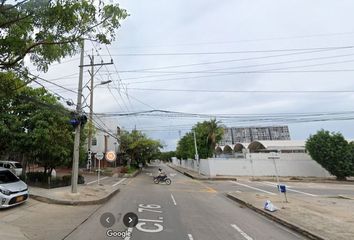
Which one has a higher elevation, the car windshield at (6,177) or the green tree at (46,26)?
the green tree at (46,26)

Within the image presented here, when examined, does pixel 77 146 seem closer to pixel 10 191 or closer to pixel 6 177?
pixel 6 177

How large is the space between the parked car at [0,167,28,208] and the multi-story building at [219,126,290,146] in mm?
95202

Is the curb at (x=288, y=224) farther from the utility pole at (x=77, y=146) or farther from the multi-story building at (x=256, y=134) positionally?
the multi-story building at (x=256, y=134)

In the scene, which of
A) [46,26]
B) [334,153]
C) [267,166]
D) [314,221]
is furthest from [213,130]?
[46,26]

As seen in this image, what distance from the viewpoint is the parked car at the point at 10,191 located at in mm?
10930

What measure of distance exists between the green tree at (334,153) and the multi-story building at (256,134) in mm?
69561

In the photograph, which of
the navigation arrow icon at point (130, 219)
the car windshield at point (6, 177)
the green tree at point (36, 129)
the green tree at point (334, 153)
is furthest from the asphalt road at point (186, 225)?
the green tree at point (334, 153)

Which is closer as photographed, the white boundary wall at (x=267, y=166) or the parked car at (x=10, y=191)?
the parked car at (x=10, y=191)

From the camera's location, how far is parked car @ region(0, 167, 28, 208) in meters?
10.9

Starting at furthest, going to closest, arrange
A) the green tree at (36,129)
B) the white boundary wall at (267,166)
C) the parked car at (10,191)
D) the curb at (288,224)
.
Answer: the white boundary wall at (267,166) < the green tree at (36,129) < the parked car at (10,191) < the curb at (288,224)

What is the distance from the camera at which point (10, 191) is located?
11.2 metres

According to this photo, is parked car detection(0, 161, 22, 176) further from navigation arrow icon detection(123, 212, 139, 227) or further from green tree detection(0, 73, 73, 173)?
navigation arrow icon detection(123, 212, 139, 227)

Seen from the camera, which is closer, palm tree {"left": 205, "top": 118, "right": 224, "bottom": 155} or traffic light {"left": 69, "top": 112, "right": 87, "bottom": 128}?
traffic light {"left": 69, "top": 112, "right": 87, "bottom": 128}

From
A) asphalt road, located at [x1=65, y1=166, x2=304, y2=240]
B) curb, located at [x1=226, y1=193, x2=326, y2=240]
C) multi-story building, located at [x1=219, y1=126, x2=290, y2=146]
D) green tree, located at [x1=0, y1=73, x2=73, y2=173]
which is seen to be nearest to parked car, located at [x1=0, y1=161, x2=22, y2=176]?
green tree, located at [x1=0, y1=73, x2=73, y2=173]
